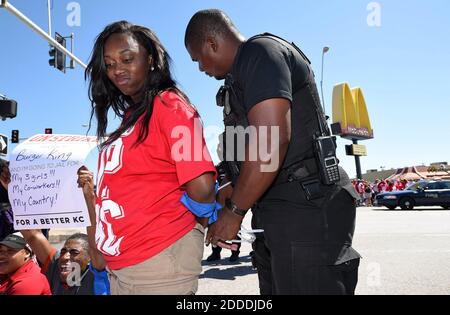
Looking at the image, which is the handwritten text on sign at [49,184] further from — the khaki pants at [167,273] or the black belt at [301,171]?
the black belt at [301,171]

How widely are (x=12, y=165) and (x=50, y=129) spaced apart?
11638 millimetres

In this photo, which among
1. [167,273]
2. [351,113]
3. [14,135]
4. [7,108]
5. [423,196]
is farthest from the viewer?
[351,113]

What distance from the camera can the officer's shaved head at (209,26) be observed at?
6.14 feet

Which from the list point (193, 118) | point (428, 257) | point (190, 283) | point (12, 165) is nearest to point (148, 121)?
point (193, 118)

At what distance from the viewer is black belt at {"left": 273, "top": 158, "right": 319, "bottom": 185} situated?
175 cm

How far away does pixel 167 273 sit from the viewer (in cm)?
146

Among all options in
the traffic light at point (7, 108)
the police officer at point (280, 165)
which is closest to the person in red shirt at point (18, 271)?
the police officer at point (280, 165)

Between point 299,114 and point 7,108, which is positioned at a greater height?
point 7,108

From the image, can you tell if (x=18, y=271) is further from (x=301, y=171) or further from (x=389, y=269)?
(x=389, y=269)

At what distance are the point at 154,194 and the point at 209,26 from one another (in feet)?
2.93

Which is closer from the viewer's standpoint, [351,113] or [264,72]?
[264,72]

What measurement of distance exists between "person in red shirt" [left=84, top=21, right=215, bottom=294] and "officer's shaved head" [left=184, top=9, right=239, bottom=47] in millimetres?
402

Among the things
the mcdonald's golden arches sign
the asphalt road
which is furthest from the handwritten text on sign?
the mcdonald's golden arches sign

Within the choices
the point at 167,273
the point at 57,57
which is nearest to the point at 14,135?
the point at 57,57
